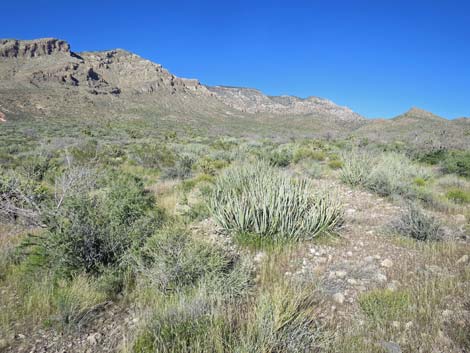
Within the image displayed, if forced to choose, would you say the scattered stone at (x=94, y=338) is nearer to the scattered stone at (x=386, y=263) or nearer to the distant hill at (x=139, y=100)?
the scattered stone at (x=386, y=263)

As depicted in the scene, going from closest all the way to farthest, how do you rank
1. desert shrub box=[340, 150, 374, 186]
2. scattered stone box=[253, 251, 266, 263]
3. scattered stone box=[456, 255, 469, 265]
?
scattered stone box=[456, 255, 469, 265] < scattered stone box=[253, 251, 266, 263] < desert shrub box=[340, 150, 374, 186]

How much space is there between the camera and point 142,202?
4969 mm

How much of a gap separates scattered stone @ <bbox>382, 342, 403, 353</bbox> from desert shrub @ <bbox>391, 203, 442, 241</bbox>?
2463mm

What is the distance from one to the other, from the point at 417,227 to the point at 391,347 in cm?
265

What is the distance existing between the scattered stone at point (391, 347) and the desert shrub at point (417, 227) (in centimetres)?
246

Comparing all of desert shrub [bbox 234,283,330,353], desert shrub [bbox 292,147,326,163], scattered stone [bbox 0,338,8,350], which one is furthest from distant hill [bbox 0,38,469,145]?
scattered stone [bbox 0,338,8,350]

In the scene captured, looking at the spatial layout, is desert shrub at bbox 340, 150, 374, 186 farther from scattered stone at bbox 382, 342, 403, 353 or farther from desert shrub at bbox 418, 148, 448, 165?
desert shrub at bbox 418, 148, 448, 165

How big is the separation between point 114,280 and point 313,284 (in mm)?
2058

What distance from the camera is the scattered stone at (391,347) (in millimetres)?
1983

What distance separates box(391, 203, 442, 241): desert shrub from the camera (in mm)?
4005

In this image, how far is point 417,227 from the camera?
13.4 feet

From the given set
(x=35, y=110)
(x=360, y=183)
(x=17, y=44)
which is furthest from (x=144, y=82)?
(x=360, y=183)

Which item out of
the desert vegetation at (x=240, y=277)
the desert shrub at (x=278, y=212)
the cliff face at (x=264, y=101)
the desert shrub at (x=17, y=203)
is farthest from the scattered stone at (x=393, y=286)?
the cliff face at (x=264, y=101)

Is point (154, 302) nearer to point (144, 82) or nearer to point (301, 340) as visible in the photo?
point (301, 340)
